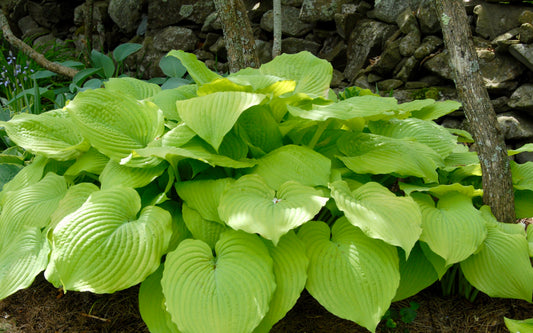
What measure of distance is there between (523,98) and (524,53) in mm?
392

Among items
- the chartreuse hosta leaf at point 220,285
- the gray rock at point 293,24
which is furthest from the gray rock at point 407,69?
the chartreuse hosta leaf at point 220,285

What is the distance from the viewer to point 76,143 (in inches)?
84.7

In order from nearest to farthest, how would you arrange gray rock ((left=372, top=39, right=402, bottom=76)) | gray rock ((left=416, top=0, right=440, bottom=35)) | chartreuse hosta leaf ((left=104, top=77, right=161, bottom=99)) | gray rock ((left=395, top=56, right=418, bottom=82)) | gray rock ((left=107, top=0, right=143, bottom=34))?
chartreuse hosta leaf ((left=104, top=77, right=161, bottom=99))
gray rock ((left=416, top=0, right=440, bottom=35))
gray rock ((left=395, top=56, right=418, bottom=82))
gray rock ((left=372, top=39, right=402, bottom=76))
gray rock ((left=107, top=0, right=143, bottom=34))

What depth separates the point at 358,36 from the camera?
4.92m

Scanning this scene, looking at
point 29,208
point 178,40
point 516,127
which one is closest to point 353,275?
point 29,208

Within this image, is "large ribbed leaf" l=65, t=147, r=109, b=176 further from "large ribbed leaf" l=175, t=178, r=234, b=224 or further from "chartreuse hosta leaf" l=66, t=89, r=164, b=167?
"large ribbed leaf" l=175, t=178, r=234, b=224

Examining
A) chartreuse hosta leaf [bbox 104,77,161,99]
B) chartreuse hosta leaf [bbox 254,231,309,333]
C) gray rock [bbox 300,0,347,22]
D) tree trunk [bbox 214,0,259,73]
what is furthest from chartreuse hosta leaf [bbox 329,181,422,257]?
gray rock [bbox 300,0,347,22]

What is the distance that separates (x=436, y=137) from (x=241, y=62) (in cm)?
167

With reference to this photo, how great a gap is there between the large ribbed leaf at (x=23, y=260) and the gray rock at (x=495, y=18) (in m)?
4.06

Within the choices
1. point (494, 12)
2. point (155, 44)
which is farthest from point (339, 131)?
point (155, 44)

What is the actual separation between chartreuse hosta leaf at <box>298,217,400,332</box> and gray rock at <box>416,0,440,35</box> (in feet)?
11.0

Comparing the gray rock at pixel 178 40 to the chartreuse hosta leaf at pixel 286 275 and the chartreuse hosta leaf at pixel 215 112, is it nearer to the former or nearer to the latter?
the chartreuse hosta leaf at pixel 215 112

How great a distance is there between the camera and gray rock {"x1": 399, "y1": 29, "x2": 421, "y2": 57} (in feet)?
14.4

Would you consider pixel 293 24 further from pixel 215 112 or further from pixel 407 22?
pixel 215 112
